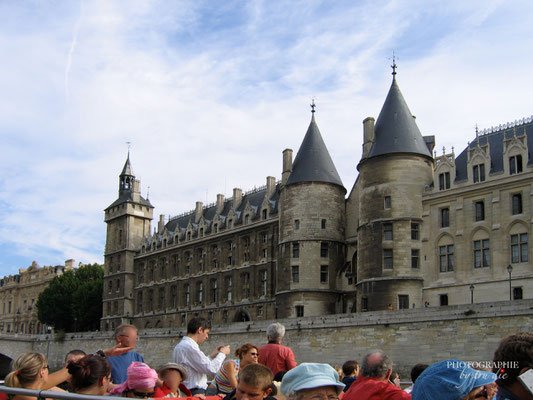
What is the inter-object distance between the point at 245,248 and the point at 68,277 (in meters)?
24.9

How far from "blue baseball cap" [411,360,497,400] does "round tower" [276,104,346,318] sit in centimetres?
3610

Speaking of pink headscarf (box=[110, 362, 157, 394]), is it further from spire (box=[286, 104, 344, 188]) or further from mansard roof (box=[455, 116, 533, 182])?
spire (box=[286, 104, 344, 188])

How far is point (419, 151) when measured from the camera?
1394 inches

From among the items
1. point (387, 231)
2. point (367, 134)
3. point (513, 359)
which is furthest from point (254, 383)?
point (367, 134)

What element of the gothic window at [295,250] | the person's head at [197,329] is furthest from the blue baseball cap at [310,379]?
the gothic window at [295,250]

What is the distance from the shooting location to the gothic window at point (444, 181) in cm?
3450

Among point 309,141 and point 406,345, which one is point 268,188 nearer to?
point 309,141

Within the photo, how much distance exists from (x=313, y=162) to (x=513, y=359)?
127ft

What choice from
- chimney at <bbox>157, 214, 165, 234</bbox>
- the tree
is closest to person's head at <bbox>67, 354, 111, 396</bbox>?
chimney at <bbox>157, 214, 165, 234</bbox>

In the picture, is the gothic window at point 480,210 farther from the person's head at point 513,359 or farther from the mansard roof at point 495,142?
the person's head at point 513,359

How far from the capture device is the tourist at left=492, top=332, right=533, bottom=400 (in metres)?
4.02

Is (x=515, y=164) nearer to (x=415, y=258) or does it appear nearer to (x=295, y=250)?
(x=415, y=258)

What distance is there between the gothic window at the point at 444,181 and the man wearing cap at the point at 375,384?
29778mm

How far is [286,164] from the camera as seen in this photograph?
1745 inches
